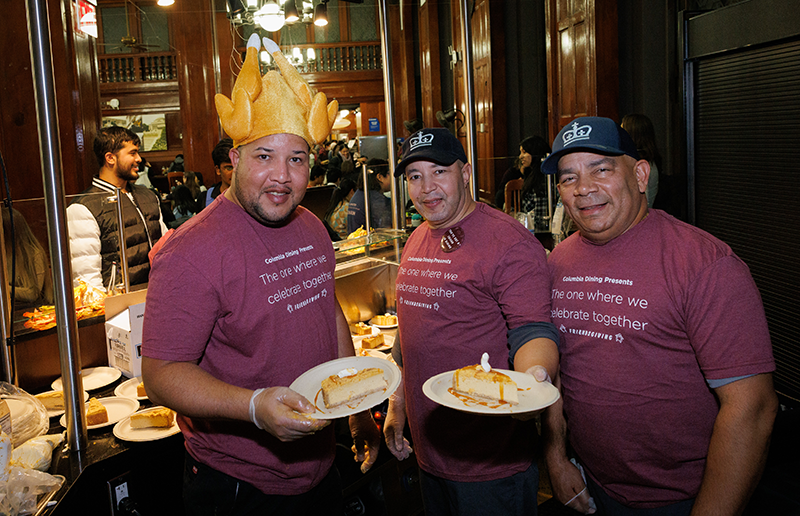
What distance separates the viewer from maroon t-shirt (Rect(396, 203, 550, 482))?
178 centimetres

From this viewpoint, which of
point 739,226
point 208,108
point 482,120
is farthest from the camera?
point 208,108

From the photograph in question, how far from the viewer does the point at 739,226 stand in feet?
14.0

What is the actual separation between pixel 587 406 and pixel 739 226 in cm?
330

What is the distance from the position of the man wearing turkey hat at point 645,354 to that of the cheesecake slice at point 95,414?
1499 mm

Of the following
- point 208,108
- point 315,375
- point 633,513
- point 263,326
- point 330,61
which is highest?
point 330,61

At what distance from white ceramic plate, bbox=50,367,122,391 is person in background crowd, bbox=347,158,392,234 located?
67.8 inches

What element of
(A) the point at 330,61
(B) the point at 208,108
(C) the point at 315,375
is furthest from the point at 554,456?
(A) the point at 330,61

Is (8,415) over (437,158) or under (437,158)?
under

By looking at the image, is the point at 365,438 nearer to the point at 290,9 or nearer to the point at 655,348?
the point at 655,348

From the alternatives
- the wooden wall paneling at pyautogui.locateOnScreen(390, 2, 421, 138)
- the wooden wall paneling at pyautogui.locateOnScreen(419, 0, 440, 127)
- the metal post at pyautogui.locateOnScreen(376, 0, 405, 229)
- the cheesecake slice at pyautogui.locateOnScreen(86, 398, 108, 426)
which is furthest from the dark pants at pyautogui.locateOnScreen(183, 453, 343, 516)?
the wooden wall paneling at pyautogui.locateOnScreen(390, 2, 421, 138)

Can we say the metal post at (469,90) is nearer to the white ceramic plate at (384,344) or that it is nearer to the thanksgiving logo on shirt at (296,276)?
the white ceramic plate at (384,344)

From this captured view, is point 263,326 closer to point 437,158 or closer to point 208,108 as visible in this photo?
point 437,158

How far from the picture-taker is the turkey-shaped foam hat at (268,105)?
1646 mm

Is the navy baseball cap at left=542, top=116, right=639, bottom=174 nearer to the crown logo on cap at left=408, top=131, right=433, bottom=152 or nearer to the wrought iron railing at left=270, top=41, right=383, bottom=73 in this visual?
the crown logo on cap at left=408, top=131, right=433, bottom=152
